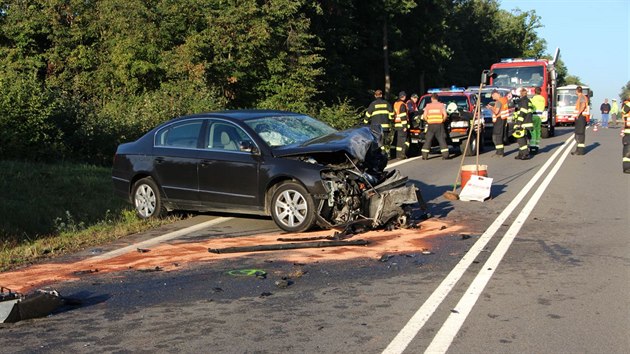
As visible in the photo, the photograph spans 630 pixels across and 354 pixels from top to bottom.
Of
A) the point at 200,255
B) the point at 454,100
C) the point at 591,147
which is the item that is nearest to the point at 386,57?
the point at 591,147

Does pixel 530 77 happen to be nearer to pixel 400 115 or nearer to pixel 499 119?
pixel 499 119


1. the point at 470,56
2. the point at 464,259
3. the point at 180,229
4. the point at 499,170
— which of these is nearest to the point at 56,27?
the point at 499,170

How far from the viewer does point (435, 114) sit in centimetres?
1777

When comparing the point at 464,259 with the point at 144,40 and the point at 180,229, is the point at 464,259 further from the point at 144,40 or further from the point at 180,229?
the point at 144,40

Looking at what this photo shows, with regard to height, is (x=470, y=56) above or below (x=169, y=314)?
above

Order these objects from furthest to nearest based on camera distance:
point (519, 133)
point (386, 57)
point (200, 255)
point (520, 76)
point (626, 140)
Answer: point (386, 57) < point (520, 76) < point (519, 133) < point (626, 140) < point (200, 255)

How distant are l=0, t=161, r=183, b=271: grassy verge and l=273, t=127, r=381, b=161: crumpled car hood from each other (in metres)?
2.36

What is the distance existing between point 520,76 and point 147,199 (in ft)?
72.2

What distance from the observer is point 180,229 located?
938 cm

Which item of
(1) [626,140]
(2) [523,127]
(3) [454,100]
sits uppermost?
(3) [454,100]

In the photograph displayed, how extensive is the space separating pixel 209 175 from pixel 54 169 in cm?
563

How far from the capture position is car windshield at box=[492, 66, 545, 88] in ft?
92.8

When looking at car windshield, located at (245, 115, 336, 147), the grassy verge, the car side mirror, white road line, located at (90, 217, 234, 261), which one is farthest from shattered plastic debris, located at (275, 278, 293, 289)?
the grassy verge

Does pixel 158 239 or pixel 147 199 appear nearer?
pixel 158 239
